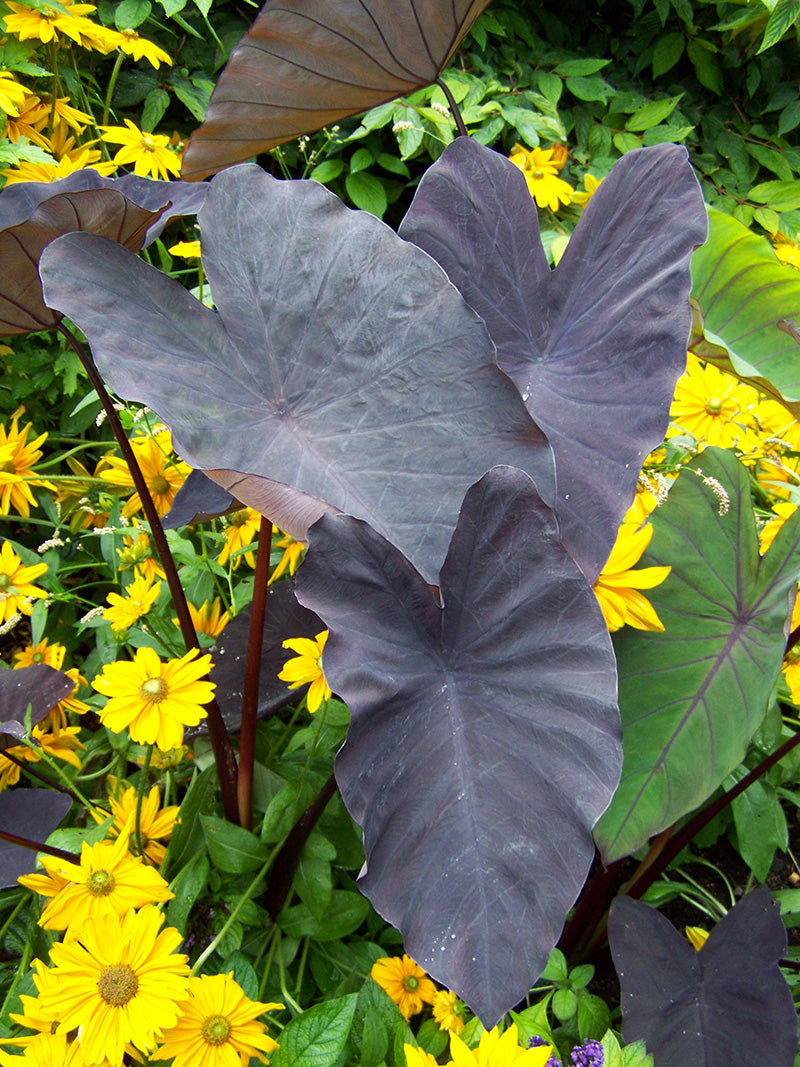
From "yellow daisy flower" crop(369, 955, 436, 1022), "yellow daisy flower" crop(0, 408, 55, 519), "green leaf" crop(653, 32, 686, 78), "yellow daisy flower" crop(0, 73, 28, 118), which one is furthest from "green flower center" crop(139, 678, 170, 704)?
"green leaf" crop(653, 32, 686, 78)

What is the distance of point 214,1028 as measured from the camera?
643 mm

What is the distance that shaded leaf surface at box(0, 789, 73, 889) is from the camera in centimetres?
77

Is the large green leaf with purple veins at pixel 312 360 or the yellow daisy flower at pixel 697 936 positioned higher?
the large green leaf with purple veins at pixel 312 360

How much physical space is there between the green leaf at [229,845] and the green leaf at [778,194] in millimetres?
2051

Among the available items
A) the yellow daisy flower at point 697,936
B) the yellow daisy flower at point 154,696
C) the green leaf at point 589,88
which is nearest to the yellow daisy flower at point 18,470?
the yellow daisy flower at point 154,696

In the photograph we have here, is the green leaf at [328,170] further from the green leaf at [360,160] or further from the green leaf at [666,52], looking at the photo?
the green leaf at [666,52]

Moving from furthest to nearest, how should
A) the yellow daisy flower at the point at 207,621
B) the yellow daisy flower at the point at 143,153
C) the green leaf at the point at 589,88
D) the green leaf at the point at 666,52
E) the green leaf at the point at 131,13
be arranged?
the green leaf at the point at 666,52 → the green leaf at the point at 589,88 → the green leaf at the point at 131,13 → the yellow daisy flower at the point at 143,153 → the yellow daisy flower at the point at 207,621

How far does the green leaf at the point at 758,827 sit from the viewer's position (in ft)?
3.38

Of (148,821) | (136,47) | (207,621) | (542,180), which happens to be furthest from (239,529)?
(542,180)

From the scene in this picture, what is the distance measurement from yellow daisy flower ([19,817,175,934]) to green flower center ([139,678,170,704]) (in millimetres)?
114

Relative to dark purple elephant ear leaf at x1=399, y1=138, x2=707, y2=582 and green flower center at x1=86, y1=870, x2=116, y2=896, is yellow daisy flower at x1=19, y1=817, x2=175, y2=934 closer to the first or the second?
green flower center at x1=86, y1=870, x2=116, y2=896

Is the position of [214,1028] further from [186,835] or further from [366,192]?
[366,192]

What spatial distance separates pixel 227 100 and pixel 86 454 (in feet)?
2.71

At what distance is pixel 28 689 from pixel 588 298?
0.68 metres
